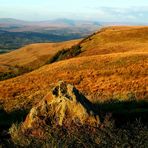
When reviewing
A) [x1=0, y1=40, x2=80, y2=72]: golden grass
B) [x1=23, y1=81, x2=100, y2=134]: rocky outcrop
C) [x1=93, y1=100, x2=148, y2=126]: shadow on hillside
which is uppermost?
[x1=23, y1=81, x2=100, y2=134]: rocky outcrop

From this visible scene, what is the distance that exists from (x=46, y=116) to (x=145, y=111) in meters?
7.01

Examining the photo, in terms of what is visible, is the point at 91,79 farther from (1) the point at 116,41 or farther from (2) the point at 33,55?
(2) the point at 33,55

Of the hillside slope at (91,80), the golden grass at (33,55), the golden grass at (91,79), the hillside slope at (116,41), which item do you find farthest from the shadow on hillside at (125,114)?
the golden grass at (33,55)

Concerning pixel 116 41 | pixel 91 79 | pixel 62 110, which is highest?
pixel 62 110

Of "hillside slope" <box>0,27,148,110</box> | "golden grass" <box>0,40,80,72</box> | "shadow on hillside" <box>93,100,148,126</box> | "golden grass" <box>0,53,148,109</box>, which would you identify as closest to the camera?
"shadow on hillside" <box>93,100,148,126</box>

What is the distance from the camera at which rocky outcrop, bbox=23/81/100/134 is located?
2020 cm

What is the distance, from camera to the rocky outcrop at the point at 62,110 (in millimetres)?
20203

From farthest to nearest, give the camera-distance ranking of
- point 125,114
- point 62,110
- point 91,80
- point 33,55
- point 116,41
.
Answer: point 33,55, point 116,41, point 91,80, point 125,114, point 62,110

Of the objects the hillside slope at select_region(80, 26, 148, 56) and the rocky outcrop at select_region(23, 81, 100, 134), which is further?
the hillside slope at select_region(80, 26, 148, 56)

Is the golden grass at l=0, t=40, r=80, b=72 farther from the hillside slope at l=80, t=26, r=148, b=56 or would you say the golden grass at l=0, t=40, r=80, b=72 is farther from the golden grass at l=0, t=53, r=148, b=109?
the golden grass at l=0, t=53, r=148, b=109

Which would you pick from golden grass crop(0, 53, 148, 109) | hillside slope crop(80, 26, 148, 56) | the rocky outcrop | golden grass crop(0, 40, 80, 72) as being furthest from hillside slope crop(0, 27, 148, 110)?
golden grass crop(0, 40, 80, 72)

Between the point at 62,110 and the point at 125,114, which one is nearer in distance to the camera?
the point at 62,110

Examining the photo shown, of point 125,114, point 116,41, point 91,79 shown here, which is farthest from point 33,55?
point 125,114

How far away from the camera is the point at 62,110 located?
20.7 metres
